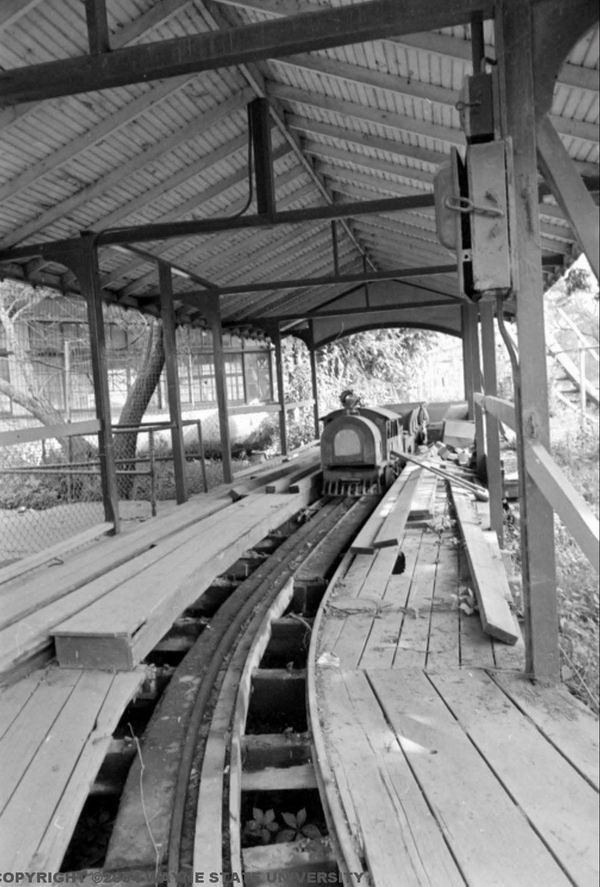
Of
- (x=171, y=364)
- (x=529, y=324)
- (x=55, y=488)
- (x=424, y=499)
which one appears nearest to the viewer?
(x=529, y=324)

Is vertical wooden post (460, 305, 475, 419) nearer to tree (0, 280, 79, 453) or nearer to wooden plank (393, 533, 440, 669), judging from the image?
tree (0, 280, 79, 453)

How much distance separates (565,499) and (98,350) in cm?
555

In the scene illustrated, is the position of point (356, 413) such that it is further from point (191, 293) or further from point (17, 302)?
point (17, 302)

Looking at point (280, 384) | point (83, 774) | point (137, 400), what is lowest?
point (83, 774)

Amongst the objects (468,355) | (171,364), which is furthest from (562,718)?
(468,355)

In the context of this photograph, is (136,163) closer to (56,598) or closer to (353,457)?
(56,598)

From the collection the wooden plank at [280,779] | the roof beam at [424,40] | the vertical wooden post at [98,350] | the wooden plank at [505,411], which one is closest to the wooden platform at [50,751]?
the wooden plank at [280,779]

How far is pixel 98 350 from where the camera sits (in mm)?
6879

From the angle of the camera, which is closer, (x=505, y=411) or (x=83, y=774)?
(x=83, y=774)

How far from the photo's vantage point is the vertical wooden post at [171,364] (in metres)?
8.72

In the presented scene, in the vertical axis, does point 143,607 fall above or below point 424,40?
below

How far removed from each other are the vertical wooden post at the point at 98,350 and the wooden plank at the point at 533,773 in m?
4.50

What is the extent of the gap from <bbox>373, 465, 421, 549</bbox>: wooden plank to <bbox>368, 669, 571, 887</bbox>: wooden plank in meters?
2.84

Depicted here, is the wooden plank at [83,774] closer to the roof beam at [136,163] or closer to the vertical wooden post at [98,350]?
the vertical wooden post at [98,350]
